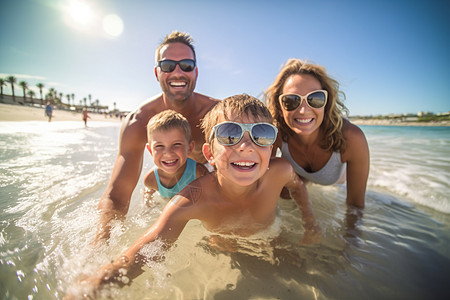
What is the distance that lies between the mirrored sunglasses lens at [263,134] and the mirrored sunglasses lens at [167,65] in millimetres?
2180

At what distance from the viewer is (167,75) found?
11.0 feet

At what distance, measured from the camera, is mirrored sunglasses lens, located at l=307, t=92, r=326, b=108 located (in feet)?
8.97

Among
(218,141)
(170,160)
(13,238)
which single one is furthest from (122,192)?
(218,141)

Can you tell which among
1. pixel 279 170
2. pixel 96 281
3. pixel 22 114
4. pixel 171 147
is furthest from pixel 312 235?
pixel 22 114

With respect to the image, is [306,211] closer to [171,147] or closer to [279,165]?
[279,165]

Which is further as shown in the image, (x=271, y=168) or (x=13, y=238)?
(x=271, y=168)

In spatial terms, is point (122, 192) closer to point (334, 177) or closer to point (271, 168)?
point (271, 168)

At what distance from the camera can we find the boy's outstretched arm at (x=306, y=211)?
2.49m

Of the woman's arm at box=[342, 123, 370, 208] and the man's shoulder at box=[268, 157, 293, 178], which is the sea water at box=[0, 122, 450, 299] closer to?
A: the woman's arm at box=[342, 123, 370, 208]

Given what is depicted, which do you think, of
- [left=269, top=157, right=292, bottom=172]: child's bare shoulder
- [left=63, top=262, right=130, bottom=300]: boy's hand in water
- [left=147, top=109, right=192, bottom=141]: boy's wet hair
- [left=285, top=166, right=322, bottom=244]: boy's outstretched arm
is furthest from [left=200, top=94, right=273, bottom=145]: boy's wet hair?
[left=63, top=262, right=130, bottom=300]: boy's hand in water

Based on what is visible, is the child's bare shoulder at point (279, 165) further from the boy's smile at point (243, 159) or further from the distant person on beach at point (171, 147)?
the distant person on beach at point (171, 147)

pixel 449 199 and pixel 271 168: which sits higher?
pixel 271 168

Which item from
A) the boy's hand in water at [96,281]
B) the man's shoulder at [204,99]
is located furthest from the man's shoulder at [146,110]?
the boy's hand in water at [96,281]

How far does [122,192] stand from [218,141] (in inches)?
67.5
